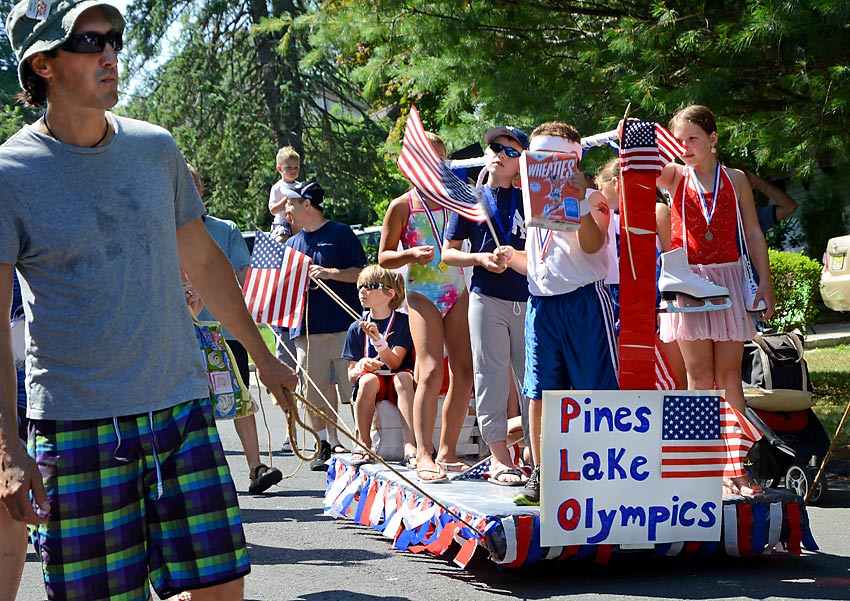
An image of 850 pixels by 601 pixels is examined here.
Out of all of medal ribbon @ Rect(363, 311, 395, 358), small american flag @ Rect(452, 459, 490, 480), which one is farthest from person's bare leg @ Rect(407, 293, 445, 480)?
medal ribbon @ Rect(363, 311, 395, 358)

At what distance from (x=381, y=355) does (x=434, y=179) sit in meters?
1.60

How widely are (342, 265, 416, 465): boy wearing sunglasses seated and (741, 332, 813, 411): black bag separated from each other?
2114mm

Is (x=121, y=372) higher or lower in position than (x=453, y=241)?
lower

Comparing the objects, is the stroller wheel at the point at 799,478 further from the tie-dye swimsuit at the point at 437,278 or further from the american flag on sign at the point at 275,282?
the american flag on sign at the point at 275,282

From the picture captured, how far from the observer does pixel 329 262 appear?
→ 9.22m

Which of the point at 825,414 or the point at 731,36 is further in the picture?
the point at 825,414

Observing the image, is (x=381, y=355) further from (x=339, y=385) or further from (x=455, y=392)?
(x=339, y=385)

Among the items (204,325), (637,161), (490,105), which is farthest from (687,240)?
(490,105)

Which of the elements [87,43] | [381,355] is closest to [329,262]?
[381,355]

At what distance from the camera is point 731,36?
7.89m

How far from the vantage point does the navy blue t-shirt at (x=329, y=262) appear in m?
9.24

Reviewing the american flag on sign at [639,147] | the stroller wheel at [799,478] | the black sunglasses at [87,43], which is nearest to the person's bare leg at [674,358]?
the stroller wheel at [799,478]

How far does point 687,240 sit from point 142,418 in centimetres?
378

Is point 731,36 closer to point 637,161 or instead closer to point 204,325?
point 637,161
